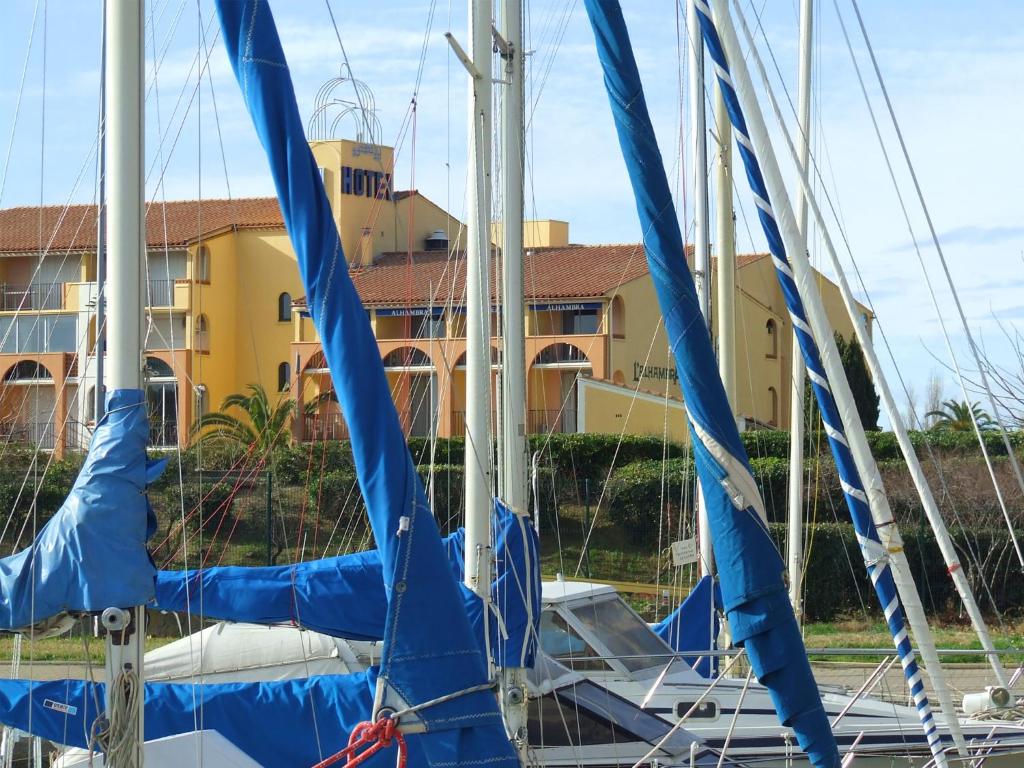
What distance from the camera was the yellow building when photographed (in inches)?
1519

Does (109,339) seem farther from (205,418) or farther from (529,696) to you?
(205,418)

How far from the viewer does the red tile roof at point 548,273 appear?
39.6 meters

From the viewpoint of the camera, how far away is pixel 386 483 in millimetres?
5734

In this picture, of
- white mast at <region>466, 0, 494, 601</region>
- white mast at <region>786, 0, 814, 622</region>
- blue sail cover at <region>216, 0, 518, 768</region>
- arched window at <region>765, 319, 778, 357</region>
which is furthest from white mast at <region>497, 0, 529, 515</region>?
arched window at <region>765, 319, 778, 357</region>

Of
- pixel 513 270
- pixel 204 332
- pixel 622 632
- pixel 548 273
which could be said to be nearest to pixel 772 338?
pixel 548 273

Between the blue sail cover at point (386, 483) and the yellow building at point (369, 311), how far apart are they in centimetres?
2961

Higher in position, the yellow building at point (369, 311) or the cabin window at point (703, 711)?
the yellow building at point (369, 311)

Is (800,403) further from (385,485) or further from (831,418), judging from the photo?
(385,485)

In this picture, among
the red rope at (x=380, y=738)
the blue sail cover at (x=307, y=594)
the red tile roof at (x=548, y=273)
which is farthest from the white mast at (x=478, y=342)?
the red tile roof at (x=548, y=273)

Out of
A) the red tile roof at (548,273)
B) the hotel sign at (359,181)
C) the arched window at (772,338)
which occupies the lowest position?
the arched window at (772,338)

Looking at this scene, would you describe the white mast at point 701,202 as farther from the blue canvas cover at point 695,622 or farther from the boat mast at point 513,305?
the boat mast at point 513,305

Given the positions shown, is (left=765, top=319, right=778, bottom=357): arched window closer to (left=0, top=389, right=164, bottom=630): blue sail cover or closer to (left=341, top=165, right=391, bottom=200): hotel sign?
(left=341, top=165, right=391, bottom=200): hotel sign

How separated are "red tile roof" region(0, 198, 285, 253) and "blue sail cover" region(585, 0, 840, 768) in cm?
3620

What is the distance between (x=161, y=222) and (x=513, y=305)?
3481cm
